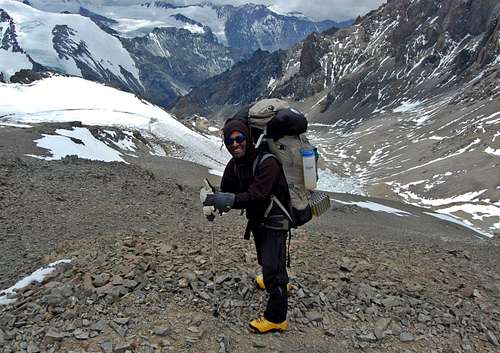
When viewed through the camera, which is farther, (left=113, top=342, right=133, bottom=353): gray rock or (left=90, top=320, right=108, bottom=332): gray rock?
(left=90, top=320, right=108, bottom=332): gray rock

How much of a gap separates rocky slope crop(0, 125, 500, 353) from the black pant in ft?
2.51

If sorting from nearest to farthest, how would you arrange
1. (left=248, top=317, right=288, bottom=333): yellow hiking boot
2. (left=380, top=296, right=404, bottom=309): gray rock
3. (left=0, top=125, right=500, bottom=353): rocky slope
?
(left=0, top=125, right=500, bottom=353): rocky slope < (left=248, top=317, right=288, bottom=333): yellow hiking boot < (left=380, top=296, right=404, bottom=309): gray rock

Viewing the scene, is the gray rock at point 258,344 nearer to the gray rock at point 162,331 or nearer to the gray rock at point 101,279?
the gray rock at point 162,331

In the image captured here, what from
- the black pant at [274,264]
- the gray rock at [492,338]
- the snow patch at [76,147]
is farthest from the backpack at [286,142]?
the snow patch at [76,147]

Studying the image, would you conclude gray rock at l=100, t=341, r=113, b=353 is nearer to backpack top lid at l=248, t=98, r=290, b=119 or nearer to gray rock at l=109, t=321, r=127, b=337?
gray rock at l=109, t=321, r=127, b=337

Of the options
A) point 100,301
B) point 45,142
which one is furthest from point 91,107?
point 100,301

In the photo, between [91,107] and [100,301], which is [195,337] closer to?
[100,301]

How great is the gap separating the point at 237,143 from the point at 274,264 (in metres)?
2.27

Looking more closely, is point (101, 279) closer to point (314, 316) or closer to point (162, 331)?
point (162, 331)

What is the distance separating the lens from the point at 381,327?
9.80 metres

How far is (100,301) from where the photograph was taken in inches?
367

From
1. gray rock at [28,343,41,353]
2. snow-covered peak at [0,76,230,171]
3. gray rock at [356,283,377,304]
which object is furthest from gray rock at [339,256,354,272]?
snow-covered peak at [0,76,230,171]

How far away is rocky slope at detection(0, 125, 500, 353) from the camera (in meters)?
8.59

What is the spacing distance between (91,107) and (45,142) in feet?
253
